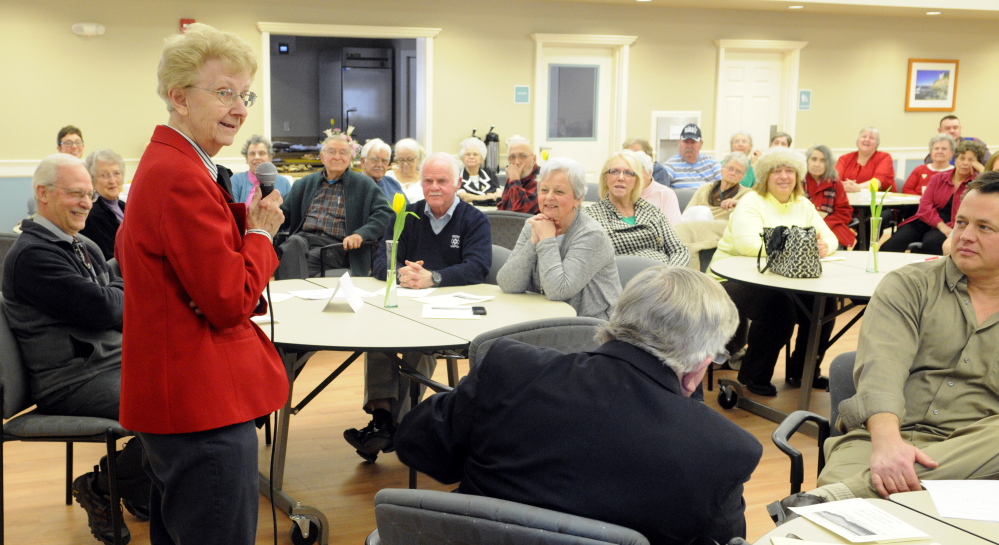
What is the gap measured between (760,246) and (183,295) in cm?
335

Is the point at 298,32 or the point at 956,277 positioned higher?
the point at 298,32

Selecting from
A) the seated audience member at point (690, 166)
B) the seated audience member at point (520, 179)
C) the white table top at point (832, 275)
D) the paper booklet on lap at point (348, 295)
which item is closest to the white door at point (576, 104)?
the seated audience member at point (690, 166)

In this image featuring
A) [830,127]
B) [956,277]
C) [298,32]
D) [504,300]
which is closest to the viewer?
[956,277]

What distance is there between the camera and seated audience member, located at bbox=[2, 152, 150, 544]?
8.61 ft

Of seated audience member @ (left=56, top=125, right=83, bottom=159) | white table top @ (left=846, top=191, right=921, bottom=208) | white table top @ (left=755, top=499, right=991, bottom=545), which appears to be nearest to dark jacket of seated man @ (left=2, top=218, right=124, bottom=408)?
white table top @ (left=755, top=499, right=991, bottom=545)

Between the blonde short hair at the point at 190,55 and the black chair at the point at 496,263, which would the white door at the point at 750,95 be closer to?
the black chair at the point at 496,263

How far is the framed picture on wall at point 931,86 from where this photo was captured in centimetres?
1244

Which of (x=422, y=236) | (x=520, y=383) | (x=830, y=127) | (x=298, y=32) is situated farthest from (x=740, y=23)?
(x=520, y=383)

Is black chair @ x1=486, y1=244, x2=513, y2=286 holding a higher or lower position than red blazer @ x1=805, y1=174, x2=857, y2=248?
lower

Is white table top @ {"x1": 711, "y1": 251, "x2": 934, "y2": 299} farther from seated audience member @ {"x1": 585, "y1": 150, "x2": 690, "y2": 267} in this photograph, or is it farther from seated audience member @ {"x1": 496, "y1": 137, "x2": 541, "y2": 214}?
seated audience member @ {"x1": 496, "y1": 137, "x2": 541, "y2": 214}

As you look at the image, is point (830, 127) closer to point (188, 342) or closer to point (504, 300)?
point (504, 300)

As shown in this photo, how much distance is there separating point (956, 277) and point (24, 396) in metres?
2.79

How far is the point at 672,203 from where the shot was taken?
5.43 meters

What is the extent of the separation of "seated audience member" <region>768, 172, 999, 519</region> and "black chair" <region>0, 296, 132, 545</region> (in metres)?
2.07
